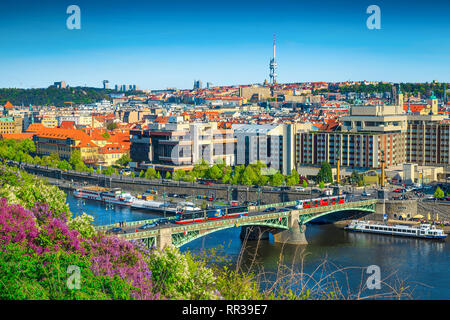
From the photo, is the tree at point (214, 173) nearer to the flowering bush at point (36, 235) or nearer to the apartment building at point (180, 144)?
the apartment building at point (180, 144)

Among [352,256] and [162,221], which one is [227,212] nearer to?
[162,221]

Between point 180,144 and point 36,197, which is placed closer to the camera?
point 36,197

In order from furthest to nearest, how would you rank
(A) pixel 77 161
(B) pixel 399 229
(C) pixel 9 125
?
(C) pixel 9 125
(A) pixel 77 161
(B) pixel 399 229

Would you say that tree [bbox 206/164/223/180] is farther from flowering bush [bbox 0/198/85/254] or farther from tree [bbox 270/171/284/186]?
flowering bush [bbox 0/198/85/254]

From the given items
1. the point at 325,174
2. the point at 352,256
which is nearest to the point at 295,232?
the point at 352,256
